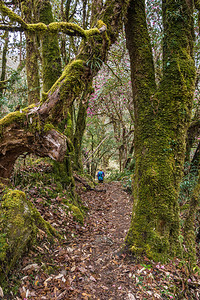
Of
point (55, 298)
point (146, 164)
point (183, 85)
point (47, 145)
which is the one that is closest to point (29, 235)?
point (55, 298)

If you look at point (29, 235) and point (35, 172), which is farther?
point (35, 172)

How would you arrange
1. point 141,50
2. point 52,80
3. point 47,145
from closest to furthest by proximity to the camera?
point 47,145, point 141,50, point 52,80

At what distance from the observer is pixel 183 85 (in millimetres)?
3330

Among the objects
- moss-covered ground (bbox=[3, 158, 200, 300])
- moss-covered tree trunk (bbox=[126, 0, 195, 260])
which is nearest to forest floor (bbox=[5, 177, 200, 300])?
moss-covered ground (bbox=[3, 158, 200, 300])

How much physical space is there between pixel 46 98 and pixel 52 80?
3.07 m

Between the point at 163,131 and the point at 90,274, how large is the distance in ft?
9.49

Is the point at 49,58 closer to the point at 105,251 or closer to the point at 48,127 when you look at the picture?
the point at 48,127

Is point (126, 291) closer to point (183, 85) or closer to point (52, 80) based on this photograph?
point (183, 85)

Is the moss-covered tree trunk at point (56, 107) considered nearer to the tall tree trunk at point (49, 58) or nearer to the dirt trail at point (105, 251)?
the dirt trail at point (105, 251)

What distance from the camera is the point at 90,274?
297 centimetres

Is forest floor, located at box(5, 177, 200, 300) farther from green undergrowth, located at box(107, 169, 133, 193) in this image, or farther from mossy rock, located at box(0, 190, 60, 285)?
green undergrowth, located at box(107, 169, 133, 193)

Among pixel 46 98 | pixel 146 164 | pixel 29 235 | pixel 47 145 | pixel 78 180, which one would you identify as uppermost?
pixel 46 98

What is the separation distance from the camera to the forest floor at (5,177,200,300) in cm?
244

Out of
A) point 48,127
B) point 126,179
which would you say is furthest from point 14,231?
point 126,179
